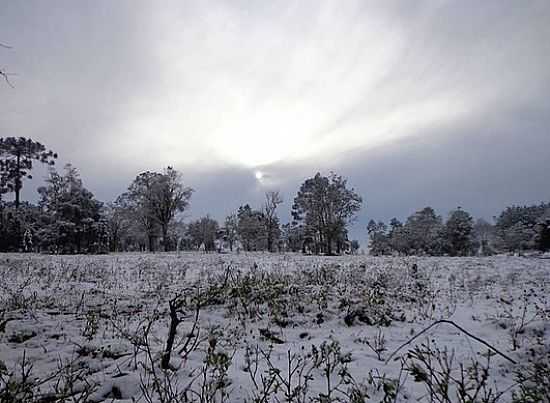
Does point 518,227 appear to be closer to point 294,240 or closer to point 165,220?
point 294,240

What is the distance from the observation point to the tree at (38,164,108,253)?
32625 millimetres

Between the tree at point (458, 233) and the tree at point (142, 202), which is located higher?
the tree at point (142, 202)

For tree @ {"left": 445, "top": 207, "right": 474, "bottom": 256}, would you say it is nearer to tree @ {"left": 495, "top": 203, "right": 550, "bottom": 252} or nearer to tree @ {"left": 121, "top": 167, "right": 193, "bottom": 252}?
tree @ {"left": 495, "top": 203, "right": 550, "bottom": 252}

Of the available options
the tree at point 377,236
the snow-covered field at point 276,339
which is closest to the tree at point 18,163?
the snow-covered field at point 276,339

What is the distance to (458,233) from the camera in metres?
42.2

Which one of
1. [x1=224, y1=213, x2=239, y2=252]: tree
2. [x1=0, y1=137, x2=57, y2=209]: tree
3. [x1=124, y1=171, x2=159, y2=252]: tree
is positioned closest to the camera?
[x1=0, y1=137, x2=57, y2=209]: tree

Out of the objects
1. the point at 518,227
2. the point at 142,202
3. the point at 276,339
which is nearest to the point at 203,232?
the point at 142,202

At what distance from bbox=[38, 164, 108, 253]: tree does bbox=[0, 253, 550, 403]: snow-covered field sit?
24.3 meters

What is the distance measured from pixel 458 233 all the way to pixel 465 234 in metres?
0.88

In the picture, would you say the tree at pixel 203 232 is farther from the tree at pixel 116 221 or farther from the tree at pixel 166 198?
the tree at pixel 166 198

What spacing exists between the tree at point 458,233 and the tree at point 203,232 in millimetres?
53326

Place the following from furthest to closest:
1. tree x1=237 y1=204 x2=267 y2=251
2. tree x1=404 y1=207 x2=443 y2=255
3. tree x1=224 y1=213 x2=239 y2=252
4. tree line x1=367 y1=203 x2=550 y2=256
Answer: tree x1=224 y1=213 x2=239 y2=252, tree x1=237 y1=204 x2=267 y2=251, tree x1=404 y1=207 x2=443 y2=255, tree line x1=367 y1=203 x2=550 y2=256

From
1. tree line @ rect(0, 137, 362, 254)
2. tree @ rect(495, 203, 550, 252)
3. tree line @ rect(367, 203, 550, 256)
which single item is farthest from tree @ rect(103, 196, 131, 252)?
tree @ rect(495, 203, 550, 252)

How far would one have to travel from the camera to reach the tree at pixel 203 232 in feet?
262
